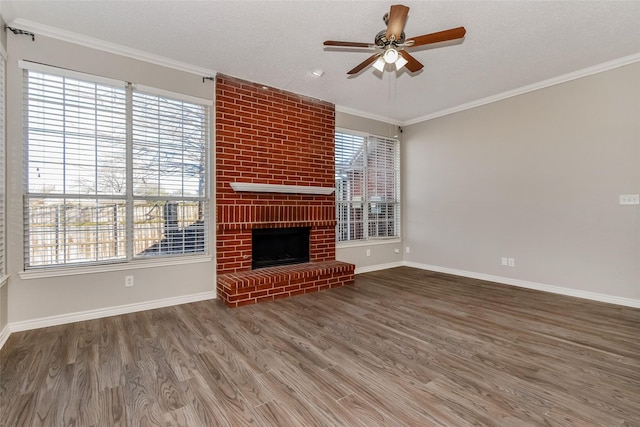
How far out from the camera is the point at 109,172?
3092 millimetres

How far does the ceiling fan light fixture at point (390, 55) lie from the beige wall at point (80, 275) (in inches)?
88.9

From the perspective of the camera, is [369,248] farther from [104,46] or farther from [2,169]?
[2,169]

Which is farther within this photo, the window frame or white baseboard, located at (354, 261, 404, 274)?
white baseboard, located at (354, 261, 404, 274)

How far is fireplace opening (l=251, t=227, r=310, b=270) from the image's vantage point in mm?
4095

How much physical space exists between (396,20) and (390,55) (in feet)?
1.01

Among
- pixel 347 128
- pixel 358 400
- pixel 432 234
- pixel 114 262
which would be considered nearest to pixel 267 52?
pixel 347 128

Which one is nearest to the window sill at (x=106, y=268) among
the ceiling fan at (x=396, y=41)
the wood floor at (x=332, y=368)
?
the wood floor at (x=332, y=368)

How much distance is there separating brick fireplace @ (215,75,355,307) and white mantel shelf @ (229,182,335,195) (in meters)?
0.01

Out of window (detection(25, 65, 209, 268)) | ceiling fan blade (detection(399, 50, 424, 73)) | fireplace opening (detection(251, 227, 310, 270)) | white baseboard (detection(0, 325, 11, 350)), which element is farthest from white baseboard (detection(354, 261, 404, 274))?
white baseboard (detection(0, 325, 11, 350))

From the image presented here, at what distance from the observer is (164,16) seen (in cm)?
256

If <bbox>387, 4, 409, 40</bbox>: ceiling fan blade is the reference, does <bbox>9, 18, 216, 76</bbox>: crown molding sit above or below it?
above

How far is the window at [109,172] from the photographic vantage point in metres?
2.77

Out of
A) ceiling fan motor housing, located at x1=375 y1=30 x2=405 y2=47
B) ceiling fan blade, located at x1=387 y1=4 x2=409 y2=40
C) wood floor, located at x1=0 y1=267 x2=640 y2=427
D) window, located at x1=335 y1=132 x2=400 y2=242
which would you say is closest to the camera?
wood floor, located at x1=0 y1=267 x2=640 y2=427

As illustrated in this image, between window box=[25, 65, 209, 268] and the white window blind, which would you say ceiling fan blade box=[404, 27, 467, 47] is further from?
the white window blind
